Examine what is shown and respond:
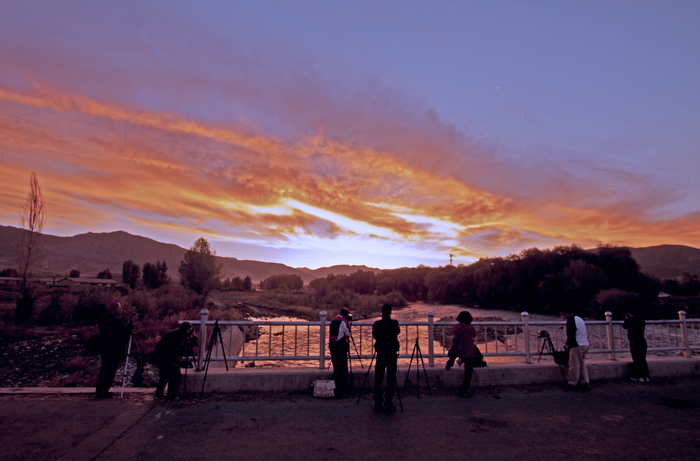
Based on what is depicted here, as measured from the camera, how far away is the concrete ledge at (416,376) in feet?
25.5

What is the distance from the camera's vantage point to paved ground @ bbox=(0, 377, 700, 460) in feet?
16.7

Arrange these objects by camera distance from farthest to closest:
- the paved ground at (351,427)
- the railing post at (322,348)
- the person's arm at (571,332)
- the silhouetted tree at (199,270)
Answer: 1. the silhouetted tree at (199,270)
2. the person's arm at (571,332)
3. the railing post at (322,348)
4. the paved ground at (351,427)

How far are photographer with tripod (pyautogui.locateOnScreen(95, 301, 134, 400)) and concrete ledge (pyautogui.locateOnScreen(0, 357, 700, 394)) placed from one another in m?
0.51

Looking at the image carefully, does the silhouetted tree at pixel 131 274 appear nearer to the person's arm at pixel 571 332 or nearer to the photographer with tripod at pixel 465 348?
the photographer with tripod at pixel 465 348

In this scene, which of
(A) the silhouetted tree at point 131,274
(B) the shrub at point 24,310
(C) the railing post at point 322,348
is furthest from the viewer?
(A) the silhouetted tree at point 131,274

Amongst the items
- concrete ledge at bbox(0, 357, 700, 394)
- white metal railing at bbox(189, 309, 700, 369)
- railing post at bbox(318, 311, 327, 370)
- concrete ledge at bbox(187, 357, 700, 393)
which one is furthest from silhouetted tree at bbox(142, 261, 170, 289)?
railing post at bbox(318, 311, 327, 370)

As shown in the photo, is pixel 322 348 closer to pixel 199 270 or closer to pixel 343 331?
pixel 343 331

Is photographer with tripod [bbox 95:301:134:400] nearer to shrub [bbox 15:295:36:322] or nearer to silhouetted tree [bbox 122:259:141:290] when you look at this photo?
shrub [bbox 15:295:36:322]

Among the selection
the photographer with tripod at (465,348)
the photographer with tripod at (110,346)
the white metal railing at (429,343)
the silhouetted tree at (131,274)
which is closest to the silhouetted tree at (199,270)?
the silhouetted tree at (131,274)

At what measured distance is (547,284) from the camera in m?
47.8

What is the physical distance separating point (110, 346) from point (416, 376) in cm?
658

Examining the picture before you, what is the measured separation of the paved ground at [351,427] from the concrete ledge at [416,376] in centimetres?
29

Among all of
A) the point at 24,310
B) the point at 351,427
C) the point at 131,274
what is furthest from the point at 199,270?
the point at 351,427

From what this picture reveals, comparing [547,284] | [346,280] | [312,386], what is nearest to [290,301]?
[346,280]
